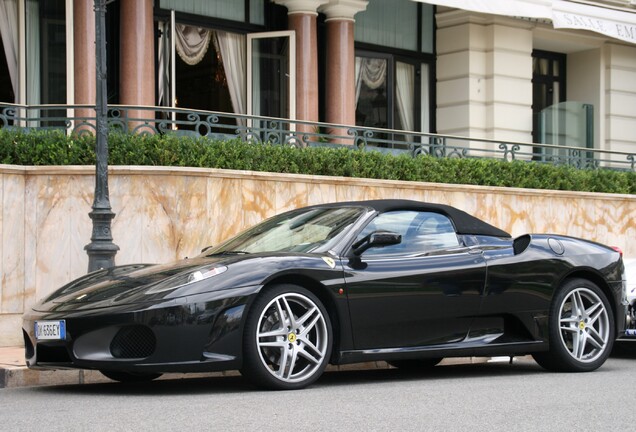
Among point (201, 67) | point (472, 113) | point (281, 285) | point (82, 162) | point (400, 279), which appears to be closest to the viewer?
point (281, 285)

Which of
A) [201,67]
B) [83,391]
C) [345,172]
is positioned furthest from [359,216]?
[201,67]

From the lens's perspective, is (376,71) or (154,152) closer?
(154,152)

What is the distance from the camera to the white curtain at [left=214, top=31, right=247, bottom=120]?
65.1 feet

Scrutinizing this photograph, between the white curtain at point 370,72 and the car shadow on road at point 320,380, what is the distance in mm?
11648

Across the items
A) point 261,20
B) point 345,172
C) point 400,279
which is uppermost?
point 261,20

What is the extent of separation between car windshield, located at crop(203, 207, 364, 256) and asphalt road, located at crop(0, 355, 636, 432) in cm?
104

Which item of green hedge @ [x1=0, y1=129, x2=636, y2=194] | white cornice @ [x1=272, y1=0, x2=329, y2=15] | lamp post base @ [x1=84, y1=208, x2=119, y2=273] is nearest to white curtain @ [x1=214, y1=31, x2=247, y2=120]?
white cornice @ [x1=272, y1=0, x2=329, y2=15]

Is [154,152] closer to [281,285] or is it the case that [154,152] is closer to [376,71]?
[281,285]

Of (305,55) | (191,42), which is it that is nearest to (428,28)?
(305,55)

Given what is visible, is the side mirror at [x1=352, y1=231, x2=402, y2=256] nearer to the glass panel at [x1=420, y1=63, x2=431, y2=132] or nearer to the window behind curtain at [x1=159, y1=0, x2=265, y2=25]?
the window behind curtain at [x1=159, y1=0, x2=265, y2=25]

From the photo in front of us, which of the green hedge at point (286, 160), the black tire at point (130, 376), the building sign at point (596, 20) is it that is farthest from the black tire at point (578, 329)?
the building sign at point (596, 20)

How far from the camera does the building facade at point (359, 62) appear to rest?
56.3 feet

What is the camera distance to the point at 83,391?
8.09 m

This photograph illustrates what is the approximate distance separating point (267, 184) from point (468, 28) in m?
9.09
